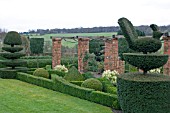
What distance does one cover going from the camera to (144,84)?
7992 mm

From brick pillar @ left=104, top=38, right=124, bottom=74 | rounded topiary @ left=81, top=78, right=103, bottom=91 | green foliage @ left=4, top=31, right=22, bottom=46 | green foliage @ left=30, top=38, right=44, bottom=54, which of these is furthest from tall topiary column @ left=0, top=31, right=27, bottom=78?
green foliage @ left=30, top=38, right=44, bottom=54

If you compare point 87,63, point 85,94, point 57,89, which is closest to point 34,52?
point 87,63

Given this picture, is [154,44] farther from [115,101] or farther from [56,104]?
[56,104]

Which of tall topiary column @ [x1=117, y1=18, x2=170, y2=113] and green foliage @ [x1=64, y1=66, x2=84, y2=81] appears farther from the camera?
green foliage @ [x1=64, y1=66, x2=84, y2=81]

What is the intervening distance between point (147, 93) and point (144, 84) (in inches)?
9.5

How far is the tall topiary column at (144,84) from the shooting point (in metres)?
8.00

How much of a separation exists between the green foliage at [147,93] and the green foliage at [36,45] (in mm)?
24445

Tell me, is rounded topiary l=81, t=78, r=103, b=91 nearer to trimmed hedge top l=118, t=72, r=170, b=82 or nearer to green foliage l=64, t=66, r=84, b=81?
green foliage l=64, t=66, r=84, b=81

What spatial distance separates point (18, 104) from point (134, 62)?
436 cm

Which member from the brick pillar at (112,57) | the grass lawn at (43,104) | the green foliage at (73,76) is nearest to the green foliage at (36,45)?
the brick pillar at (112,57)

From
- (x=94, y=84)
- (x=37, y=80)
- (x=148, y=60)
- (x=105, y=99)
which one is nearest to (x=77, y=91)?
(x=94, y=84)

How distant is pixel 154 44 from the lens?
8.23m

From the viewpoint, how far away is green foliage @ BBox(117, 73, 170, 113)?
7984mm

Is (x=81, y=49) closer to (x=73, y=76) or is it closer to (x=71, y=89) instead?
(x=73, y=76)
